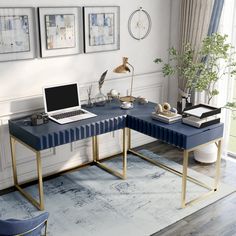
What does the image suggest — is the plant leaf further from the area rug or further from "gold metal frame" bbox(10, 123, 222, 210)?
the area rug

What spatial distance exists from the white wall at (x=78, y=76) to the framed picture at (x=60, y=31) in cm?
7

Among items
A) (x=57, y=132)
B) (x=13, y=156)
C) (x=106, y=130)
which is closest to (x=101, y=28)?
(x=106, y=130)

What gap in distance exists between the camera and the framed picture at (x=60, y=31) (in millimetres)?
3828

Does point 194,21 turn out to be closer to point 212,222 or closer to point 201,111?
point 201,111

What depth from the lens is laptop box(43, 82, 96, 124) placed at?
3.76 m

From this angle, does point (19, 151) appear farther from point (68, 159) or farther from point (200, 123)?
point (200, 123)

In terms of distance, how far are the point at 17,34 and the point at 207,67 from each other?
7.10 ft

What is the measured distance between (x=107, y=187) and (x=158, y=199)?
55 cm

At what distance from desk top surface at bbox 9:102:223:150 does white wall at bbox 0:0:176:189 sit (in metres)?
0.27

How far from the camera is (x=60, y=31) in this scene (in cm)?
396

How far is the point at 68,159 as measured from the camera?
14.4ft

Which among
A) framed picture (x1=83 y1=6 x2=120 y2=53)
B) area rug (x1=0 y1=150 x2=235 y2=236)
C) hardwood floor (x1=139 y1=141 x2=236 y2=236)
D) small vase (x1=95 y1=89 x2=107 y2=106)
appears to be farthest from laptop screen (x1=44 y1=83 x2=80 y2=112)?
hardwood floor (x1=139 y1=141 x2=236 y2=236)

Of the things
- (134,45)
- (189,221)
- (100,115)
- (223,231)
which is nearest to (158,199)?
(189,221)

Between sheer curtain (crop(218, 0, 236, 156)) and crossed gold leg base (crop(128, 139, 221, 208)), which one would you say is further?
sheer curtain (crop(218, 0, 236, 156))
